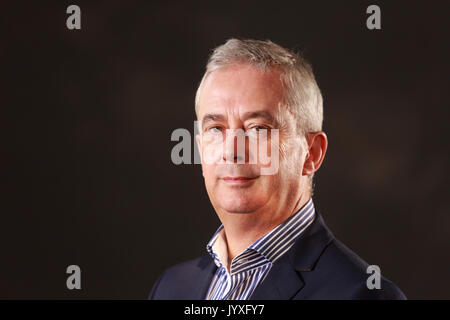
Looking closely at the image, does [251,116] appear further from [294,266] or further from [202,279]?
[202,279]

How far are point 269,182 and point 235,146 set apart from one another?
0.72 ft

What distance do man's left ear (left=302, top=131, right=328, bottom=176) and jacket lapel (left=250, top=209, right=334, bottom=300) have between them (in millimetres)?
268

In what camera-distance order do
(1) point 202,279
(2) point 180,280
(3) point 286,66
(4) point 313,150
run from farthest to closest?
(2) point 180,280
(1) point 202,279
(4) point 313,150
(3) point 286,66

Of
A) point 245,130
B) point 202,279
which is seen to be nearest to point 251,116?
point 245,130

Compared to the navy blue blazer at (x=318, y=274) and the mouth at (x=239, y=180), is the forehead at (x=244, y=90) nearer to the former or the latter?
the mouth at (x=239, y=180)

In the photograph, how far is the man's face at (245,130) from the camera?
2.65 m

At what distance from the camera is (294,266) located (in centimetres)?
273

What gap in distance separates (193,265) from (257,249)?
0.71 meters

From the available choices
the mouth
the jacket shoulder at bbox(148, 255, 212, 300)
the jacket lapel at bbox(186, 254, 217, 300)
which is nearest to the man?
the mouth

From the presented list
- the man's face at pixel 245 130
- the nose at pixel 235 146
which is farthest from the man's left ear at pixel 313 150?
the nose at pixel 235 146

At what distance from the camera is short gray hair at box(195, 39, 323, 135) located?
271 centimetres

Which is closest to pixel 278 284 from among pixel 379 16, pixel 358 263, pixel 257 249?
pixel 257 249

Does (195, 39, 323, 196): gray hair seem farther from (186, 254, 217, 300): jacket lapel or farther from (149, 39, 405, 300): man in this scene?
(186, 254, 217, 300): jacket lapel
